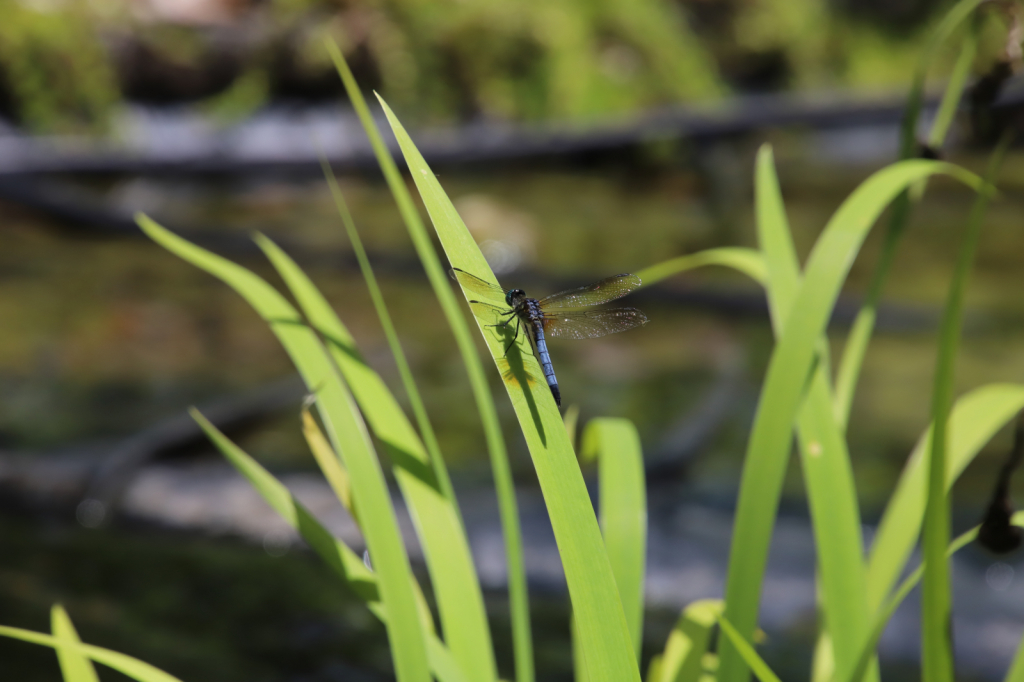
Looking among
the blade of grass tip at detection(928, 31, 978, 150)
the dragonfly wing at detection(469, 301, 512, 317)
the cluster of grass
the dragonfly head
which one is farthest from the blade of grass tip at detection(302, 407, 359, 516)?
the blade of grass tip at detection(928, 31, 978, 150)

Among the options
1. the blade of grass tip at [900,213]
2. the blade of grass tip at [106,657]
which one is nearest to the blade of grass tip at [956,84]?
the blade of grass tip at [900,213]

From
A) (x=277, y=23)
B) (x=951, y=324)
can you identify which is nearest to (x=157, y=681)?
(x=951, y=324)

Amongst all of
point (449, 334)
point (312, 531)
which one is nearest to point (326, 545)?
point (312, 531)

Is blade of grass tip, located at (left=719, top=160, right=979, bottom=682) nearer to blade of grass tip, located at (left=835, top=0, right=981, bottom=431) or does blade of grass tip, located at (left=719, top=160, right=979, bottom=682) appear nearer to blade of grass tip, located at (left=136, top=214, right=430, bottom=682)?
blade of grass tip, located at (left=835, top=0, right=981, bottom=431)

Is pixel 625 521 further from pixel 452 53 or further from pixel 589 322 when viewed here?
pixel 452 53

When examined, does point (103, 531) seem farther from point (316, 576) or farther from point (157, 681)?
point (157, 681)

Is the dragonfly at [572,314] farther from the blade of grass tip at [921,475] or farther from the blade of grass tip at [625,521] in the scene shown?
the blade of grass tip at [921,475]
